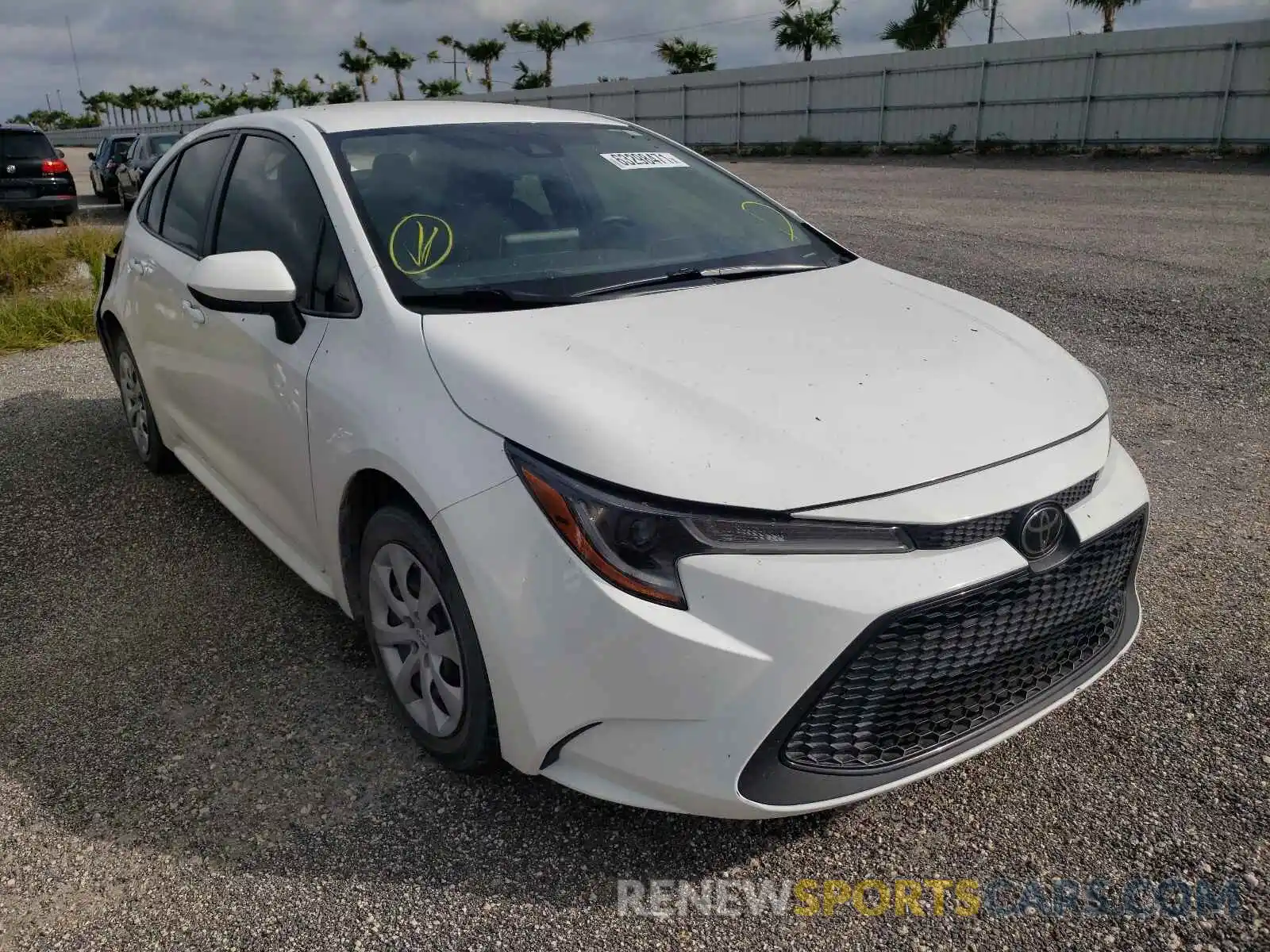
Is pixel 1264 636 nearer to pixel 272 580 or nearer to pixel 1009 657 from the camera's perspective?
pixel 1009 657

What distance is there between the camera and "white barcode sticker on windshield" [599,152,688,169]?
358 cm

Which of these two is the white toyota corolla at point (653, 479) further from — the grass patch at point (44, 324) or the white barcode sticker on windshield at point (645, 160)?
the grass patch at point (44, 324)

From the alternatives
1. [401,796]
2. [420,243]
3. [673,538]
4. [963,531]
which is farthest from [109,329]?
[963,531]

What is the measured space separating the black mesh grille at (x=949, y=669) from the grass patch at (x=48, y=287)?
22.8ft

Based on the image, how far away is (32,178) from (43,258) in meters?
7.91

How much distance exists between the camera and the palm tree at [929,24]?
35062 millimetres

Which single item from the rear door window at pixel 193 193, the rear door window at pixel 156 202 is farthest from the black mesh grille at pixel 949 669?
the rear door window at pixel 156 202

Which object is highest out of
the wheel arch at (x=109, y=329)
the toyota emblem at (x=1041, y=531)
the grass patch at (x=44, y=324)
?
the toyota emblem at (x=1041, y=531)

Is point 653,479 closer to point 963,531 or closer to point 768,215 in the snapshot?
point 963,531

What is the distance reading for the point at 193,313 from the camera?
3.62 metres

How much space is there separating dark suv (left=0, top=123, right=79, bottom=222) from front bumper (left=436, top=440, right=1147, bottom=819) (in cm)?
1738

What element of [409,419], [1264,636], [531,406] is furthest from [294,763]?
[1264,636]

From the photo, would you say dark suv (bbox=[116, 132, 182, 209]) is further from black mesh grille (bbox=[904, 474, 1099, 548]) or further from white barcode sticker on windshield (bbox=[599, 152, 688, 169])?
black mesh grille (bbox=[904, 474, 1099, 548])

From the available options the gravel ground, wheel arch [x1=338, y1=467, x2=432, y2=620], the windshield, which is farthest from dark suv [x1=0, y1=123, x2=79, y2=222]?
wheel arch [x1=338, y1=467, x2=432, y2=620]
